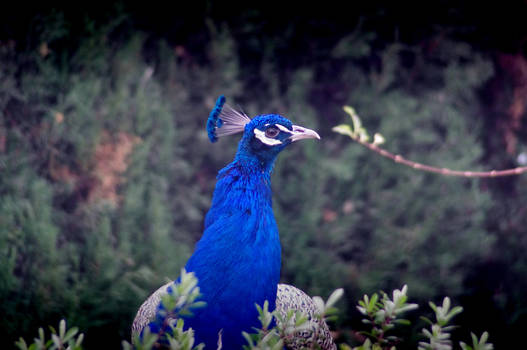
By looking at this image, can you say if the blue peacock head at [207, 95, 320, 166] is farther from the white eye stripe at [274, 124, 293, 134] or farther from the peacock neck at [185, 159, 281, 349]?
the peacock neck at [185, 159, 281, 349]

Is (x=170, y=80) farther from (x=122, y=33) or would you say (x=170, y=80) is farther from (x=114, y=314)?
(x=114, y=314)

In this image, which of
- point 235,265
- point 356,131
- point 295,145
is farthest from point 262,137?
point 295,145

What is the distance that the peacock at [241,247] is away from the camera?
1.53 metres

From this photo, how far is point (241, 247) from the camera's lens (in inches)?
60.9

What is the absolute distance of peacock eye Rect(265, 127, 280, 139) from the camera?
5.57ft

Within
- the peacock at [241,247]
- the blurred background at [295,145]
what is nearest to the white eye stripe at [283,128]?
the peacock at [241,247]

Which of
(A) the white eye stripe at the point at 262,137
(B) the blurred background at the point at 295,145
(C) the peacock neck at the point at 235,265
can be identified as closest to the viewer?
(C) the peacock neck at the point at 235,265

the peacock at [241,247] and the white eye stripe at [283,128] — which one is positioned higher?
the white eye stripe at [283,128]

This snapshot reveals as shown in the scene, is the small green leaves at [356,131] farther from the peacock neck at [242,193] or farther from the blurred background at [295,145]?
the blurred background at [295,145]

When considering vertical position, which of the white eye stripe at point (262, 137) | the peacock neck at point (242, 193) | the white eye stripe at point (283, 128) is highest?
the white eye stripe at point (283, 128)

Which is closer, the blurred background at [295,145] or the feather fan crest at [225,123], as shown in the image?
the feather fan crest at [225,123]

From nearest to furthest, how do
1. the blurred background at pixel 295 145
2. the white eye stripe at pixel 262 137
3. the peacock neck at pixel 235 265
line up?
the peacock neck at pixel 235 265 < the white eye stripe at pixel 262 137 < the blurred background at pixel 295 145

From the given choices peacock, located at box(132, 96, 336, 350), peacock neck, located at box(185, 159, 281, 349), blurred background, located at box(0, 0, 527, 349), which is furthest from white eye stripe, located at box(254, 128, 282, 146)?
blurred background, located at box(0, 0, 527, 349)

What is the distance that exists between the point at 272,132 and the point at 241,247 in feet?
1.37
